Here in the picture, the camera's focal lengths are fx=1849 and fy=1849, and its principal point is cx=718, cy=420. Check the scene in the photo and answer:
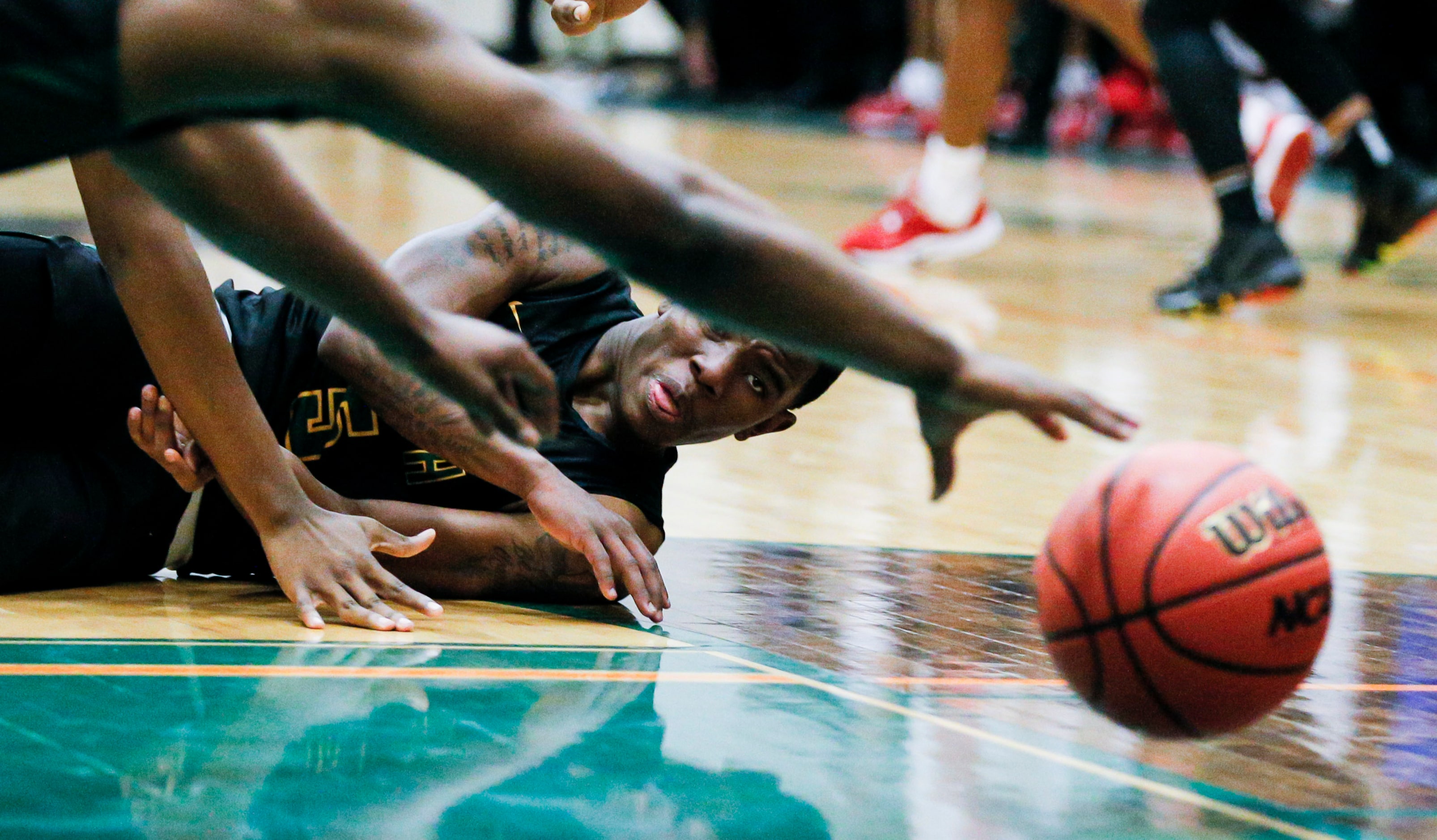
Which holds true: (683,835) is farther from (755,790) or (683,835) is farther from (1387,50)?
(1387,50)

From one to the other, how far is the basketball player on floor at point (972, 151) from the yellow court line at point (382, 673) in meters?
4.36

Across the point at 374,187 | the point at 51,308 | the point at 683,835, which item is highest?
the point at 51,308

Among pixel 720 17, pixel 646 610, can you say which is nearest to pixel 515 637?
pixel 646 610

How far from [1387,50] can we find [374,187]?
7.13 meters

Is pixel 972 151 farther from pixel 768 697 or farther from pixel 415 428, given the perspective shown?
pixel 768 697

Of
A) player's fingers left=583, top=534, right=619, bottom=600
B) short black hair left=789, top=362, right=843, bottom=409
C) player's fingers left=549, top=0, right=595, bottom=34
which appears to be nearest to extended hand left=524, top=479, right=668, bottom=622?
player's fingers left=583, top=534, right=619, bottom=600

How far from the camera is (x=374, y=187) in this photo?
30.7 feet

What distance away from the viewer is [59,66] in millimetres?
1558

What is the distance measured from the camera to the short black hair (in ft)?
9.04

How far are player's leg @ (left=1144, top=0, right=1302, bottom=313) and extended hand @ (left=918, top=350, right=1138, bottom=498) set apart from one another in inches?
177

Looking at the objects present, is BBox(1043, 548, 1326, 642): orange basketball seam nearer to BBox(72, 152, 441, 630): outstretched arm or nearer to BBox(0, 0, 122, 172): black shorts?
BBox(72, 152, 441, 630): outstretched arm

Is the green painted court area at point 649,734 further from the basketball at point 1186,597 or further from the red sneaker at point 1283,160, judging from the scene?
the red sneaker at point 1283,160

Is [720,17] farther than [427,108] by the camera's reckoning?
Yes

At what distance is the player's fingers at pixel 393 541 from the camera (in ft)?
8.66
